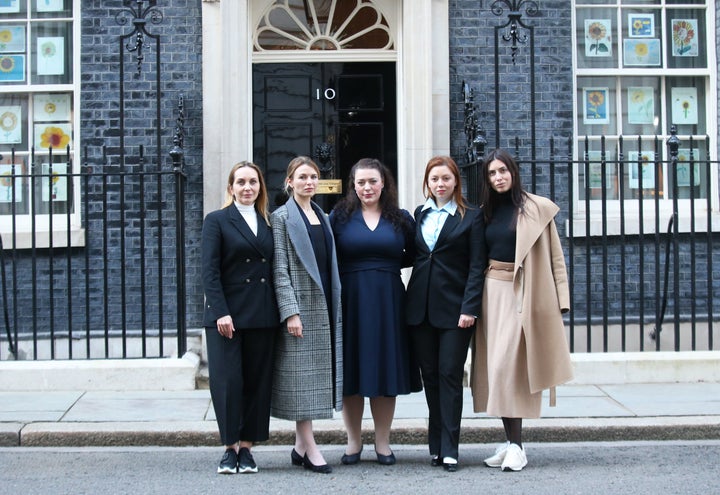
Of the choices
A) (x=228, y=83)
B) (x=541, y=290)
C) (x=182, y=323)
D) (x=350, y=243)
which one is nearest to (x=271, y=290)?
(x=350, y=243)

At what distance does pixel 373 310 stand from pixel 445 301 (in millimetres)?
411

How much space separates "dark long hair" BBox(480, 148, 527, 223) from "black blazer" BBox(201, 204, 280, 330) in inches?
49.2

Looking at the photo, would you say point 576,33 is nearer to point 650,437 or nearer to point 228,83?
point 228,83

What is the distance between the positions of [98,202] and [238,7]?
2113mm

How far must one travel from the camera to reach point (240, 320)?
527cm

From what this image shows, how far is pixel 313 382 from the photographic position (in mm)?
5340

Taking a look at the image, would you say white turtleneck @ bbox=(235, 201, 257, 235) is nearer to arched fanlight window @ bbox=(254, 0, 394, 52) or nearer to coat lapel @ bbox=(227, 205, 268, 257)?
coat lapel @ bbox=(227, 205, 268, 257)

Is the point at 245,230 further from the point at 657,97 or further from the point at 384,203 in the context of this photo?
the point at 657,97

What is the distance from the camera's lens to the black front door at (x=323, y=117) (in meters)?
8.78

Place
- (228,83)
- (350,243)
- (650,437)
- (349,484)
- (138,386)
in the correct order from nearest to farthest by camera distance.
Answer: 1. (349,484)
2. (350,243)
3. (650,437)
4. (138,386)
5. (228,83)

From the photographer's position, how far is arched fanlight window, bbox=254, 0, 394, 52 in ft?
29.2

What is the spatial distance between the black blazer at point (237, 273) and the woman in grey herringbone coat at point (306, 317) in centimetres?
7

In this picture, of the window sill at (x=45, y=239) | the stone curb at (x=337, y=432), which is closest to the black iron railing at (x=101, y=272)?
the window sill at (x=45, y=239)

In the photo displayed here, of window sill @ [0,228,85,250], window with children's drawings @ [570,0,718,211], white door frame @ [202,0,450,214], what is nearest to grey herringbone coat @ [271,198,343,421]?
white door frame @ [202,0,450,214]
